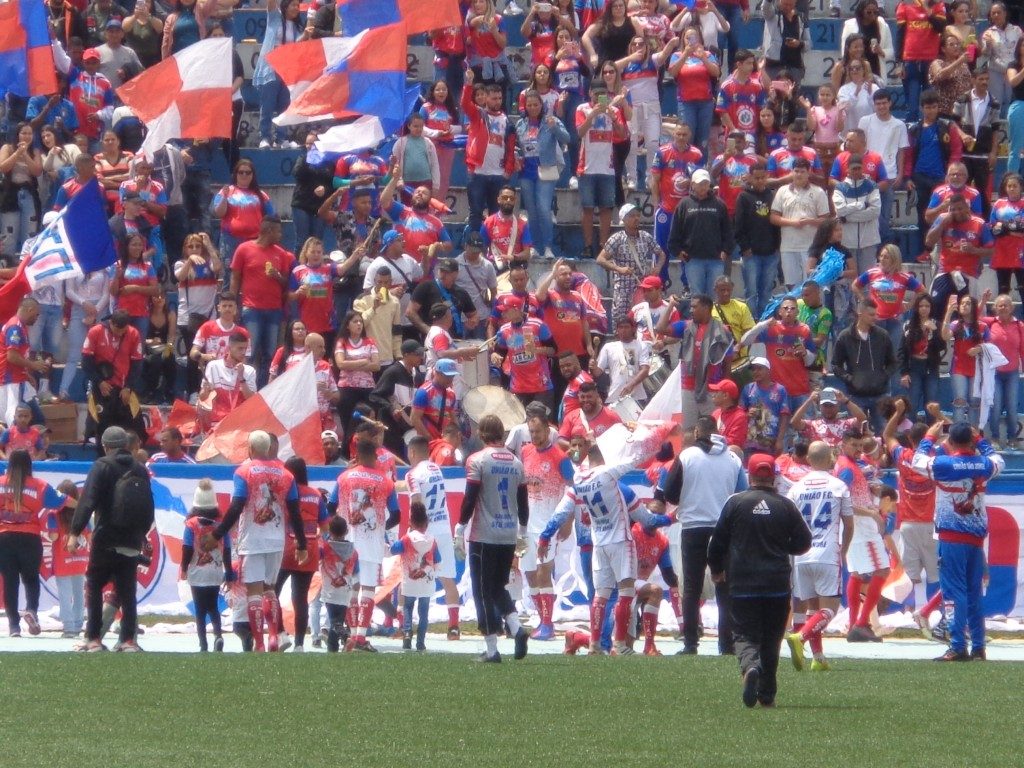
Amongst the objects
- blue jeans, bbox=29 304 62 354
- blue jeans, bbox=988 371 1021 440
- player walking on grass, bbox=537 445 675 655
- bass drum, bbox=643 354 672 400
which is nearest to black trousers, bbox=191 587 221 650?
player walking on grass, bbox=537 445 675 655

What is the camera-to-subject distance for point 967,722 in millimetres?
11422

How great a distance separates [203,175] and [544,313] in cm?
447

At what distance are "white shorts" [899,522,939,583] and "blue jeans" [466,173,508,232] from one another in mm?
7445

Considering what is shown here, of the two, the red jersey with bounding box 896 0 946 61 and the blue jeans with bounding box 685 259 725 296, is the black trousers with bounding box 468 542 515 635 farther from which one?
the red jersey with bounding box 896 0 946 61

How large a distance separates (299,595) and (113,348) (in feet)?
18.4

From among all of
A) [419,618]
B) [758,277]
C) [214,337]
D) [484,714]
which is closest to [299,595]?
[419,618]

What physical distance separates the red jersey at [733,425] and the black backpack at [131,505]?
6009mm

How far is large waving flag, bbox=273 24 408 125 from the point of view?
71.9 feet

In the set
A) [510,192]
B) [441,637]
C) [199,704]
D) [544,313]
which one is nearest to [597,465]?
[441,637]

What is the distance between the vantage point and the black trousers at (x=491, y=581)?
14.2 metres

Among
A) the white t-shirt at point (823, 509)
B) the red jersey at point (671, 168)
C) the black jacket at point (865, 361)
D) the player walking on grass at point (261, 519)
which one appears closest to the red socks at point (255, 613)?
the player walking on grass at point (261, 519)

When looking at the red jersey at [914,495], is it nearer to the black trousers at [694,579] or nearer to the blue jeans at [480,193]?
the black trousers at [694,579]

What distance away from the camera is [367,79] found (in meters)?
22.0

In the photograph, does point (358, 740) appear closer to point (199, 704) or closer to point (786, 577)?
point (199, 704)
